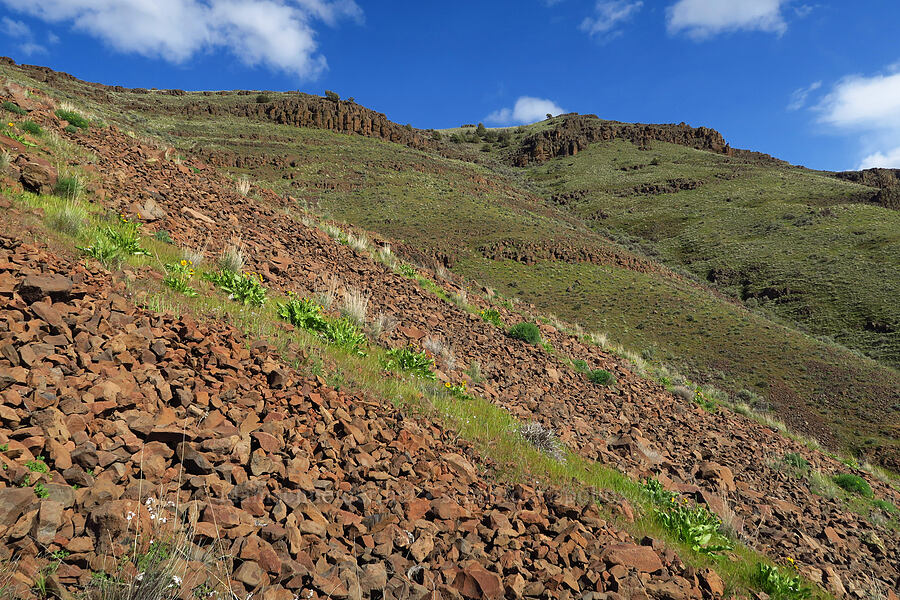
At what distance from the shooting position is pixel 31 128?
27.9 feet

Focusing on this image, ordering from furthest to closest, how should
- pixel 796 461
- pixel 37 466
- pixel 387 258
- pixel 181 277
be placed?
pixel 387 258, pixel 796 461, pixel 181 277, pixel 37 466

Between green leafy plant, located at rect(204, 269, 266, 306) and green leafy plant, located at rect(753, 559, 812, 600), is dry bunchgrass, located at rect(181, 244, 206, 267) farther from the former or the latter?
green leafy plant, located at rect(753, 559, 812, 600)

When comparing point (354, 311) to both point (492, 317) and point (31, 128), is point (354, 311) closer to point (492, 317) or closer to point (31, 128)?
point (492, 317)

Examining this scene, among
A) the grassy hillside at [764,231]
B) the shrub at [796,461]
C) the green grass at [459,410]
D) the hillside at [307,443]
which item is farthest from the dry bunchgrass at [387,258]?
the grassy hillside at [764,231]

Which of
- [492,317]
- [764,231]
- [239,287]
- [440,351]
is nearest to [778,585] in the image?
[440,351]

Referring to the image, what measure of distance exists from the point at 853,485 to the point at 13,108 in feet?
61.4

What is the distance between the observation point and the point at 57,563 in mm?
2027

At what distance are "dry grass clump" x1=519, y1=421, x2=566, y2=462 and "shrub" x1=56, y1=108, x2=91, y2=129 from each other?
11396mm

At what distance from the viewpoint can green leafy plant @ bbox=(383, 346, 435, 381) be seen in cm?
626

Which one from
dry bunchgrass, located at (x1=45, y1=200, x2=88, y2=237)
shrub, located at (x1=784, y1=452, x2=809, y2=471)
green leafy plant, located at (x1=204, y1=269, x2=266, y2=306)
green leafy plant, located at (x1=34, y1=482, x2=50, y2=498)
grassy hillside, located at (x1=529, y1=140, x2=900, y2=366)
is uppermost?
grassy hillside, located at (x1=529, y1=140, x2=900, y2=366)

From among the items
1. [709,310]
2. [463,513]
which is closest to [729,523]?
[463,513]

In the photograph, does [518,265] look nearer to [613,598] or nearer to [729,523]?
[729,523]

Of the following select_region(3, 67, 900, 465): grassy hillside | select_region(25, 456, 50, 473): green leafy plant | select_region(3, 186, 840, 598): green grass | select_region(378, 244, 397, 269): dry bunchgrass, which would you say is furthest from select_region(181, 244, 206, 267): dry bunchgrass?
select_region(3, 67, 900, 465): grassy hillside

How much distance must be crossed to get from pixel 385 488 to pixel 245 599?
1.34 metres
